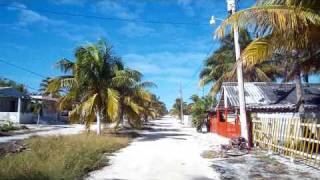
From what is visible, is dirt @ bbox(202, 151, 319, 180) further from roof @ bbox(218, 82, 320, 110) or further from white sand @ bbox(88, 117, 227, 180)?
roof @ bbox(218, 82, 320, 110)

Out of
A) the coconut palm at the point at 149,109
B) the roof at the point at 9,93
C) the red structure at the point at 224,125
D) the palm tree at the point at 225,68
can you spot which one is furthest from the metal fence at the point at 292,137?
the roof at the point at 9,93

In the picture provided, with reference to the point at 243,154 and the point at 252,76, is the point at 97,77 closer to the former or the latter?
the point at 243,154

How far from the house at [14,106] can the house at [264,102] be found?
26.9 m

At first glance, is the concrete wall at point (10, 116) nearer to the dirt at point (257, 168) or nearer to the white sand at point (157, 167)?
the white sand at point (157, 167)

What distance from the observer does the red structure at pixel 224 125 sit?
1076 inches

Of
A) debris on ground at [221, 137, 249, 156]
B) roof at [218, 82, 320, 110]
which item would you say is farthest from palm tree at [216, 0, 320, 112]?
roof at [218, 82, 320, 110]

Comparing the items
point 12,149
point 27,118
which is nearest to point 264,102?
point 12,149

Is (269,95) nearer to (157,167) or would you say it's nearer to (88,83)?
(88,83)

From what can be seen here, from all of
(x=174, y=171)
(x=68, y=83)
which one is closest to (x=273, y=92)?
(x=68, y=83)

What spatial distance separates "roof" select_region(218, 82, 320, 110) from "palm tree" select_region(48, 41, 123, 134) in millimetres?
8469

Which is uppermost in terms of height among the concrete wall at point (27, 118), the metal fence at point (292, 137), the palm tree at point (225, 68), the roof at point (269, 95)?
the palm tree at point (225, 68)

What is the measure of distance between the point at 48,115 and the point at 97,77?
4377 cm

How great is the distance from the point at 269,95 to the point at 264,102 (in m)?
1.77

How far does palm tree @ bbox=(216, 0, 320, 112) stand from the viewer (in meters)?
10.2
